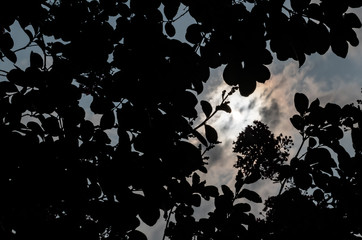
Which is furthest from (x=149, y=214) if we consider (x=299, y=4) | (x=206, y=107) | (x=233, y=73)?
(x=299, y=4)

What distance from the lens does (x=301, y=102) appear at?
2.48 m

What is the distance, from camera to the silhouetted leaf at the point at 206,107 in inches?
93.1

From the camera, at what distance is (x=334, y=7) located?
1.48 m

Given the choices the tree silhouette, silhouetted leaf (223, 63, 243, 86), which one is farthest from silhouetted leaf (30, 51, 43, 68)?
silhouetted leaf (223, 63, 243, 86)

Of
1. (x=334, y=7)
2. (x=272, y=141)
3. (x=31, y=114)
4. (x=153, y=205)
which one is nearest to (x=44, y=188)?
(x=153, y=205)

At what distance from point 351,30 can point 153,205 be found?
1396mm

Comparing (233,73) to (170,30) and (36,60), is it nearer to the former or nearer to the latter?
(170,30)

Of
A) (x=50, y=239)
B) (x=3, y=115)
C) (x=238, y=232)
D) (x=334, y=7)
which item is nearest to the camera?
(x=334, y=7)

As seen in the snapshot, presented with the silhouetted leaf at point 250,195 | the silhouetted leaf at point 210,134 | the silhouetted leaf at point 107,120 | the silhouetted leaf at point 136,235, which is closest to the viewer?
the silhouetted leaf at point 136,235

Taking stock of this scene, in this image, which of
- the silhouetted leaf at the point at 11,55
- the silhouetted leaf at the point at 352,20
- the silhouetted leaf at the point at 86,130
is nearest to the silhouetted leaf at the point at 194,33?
the silhouetted leaf at the point at 352,20

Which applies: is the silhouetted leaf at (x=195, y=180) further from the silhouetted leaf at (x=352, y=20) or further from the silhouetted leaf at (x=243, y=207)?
the silhouetted leaf at (x=352, y=20)

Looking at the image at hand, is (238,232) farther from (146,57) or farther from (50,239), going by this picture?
(146,57)

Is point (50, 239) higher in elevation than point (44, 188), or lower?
lower

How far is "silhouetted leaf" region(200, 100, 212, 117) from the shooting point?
7.76 ft
